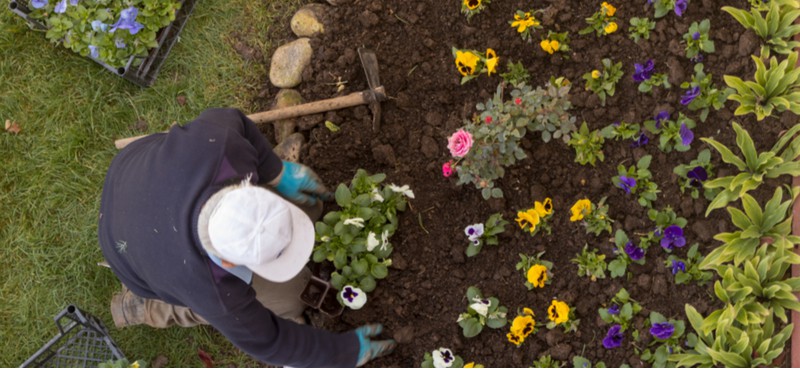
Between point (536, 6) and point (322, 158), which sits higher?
point (536, 6)

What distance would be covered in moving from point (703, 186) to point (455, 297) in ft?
4.00

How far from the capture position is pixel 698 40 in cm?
337

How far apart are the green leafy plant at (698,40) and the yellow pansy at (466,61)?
96 cm

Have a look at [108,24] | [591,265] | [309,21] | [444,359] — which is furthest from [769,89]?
[108,24]

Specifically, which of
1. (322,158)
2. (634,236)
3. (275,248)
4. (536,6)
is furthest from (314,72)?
(634,236)

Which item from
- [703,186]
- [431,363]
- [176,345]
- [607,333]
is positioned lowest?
[176,345]

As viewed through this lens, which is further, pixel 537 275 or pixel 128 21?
Answer: pixel 128 21

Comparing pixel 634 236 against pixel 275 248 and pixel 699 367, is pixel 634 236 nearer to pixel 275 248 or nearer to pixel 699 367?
pixel 699 367

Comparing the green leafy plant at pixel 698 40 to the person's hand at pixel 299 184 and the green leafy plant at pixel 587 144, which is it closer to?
the green leafy plant at pixel 587 144

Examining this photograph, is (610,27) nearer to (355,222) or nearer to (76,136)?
(355,222)

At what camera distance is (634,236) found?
11.0ft

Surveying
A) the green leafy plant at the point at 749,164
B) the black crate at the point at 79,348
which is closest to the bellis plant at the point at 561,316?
the green leafy plant at the point at 749,164

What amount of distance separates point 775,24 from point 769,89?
30 cm

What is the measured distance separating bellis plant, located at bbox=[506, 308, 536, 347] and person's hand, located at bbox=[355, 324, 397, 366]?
0.58m
